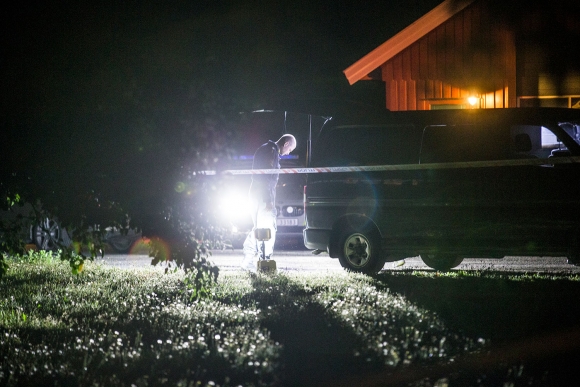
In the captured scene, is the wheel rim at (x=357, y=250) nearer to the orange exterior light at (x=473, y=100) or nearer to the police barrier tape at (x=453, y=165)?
the police barrier tape at (x=453, y=165)

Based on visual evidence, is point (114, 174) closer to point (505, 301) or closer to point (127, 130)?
point (127, 130)

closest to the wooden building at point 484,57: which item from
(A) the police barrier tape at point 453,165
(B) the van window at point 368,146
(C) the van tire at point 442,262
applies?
(C) the van tire at point 442,262

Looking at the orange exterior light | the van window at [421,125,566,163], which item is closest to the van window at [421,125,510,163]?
the van window at [421,125,566,163]

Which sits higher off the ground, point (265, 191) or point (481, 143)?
point (481, 143)

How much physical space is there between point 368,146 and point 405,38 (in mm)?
8926

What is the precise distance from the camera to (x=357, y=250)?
1073 cm

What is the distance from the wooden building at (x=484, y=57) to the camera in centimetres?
1814

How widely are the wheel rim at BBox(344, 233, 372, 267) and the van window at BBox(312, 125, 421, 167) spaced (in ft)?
3.31

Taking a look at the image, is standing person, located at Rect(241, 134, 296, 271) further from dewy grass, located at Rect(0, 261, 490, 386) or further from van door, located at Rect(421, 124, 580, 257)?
van door, located at Rect(421, 124, 580, 257)

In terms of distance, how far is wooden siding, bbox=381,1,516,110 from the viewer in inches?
723

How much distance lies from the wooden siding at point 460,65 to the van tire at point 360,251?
884cm

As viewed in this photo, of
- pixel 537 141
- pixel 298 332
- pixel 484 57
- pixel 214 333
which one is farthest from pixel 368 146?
pixel 484 57

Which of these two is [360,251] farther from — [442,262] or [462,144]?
[462,144]

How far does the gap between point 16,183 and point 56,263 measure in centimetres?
660
